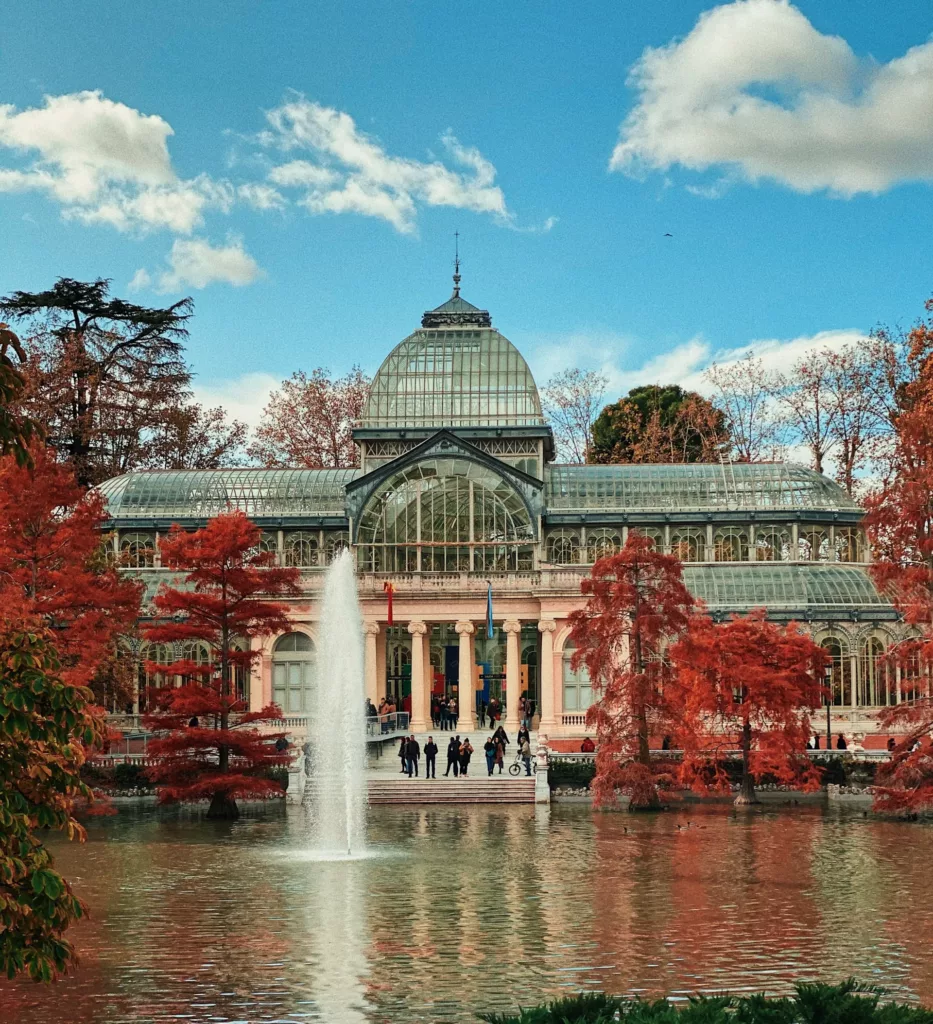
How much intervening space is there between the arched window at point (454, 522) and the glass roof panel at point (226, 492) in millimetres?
3947

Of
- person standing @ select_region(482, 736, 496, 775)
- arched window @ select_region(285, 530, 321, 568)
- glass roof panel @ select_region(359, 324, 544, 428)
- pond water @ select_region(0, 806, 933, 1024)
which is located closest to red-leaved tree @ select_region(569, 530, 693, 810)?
pond water @ select_region(0, 806, 933, 1024)

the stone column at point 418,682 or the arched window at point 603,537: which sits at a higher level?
the arched window at point 603,537

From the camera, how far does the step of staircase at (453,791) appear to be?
163 ft

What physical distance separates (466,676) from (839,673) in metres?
16.4

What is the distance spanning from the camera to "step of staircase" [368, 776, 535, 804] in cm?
4969

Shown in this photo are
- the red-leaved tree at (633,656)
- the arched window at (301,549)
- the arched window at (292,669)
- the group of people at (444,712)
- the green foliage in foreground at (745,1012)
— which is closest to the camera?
the green foliage in foreground at (745,1012)

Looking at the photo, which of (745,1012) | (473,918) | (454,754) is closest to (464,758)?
(454,754)

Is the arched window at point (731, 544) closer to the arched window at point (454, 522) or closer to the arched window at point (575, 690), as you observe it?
the arched window at point (454, 522)

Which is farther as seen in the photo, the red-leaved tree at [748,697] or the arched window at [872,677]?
the arched window at [872,677]

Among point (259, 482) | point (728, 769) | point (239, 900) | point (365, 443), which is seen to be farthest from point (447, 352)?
point (239, 900)

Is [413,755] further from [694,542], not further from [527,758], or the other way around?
[694,542]

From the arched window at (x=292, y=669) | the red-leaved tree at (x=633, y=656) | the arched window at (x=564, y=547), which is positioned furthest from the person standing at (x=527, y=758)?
the arched window at (x=564, y=547)

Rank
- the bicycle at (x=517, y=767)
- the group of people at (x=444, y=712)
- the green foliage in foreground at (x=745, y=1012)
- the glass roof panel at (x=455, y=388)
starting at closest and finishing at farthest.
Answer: the green foliage in foreground at (x=745, y=1012)
the bicycle at (x=517, y=767)
the group of people at (x=444, y=712)
the glass roof panel at (x=455, y=388)

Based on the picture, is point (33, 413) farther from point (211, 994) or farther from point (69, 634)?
point (211, 994)
